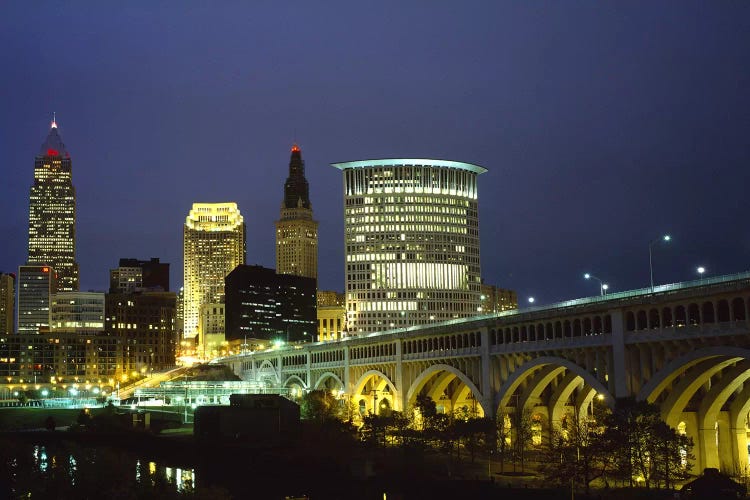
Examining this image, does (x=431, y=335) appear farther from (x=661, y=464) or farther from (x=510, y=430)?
(x=661, y=464)

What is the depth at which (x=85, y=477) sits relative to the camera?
83.9 m

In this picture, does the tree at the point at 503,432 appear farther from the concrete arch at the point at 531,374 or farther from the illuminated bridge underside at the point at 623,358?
the concrete arch at the point at 531,374

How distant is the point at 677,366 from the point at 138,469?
6672 cm

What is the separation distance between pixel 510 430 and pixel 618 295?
30.7 meters

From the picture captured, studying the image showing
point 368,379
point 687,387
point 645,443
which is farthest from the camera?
point 368,379

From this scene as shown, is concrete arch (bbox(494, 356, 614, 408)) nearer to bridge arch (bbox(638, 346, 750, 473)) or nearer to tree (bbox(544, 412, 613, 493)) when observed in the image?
tree (bbox(544, 412, 613, 493))

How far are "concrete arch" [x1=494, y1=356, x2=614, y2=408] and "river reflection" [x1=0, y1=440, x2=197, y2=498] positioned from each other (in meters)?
38.0

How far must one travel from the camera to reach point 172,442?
143 meters

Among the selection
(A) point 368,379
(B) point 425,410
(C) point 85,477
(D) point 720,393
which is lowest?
(C) point 85,477

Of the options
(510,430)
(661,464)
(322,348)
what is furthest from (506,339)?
(322,348)

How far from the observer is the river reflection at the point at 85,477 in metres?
80.8

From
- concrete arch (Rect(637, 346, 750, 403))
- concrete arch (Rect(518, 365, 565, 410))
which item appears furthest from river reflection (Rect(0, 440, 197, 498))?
concrete arch (Rect(637, 346, 750, 403))

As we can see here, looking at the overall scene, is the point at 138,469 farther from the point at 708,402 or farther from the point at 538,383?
the point at 708,402

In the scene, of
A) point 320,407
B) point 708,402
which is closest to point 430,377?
point 320,407
